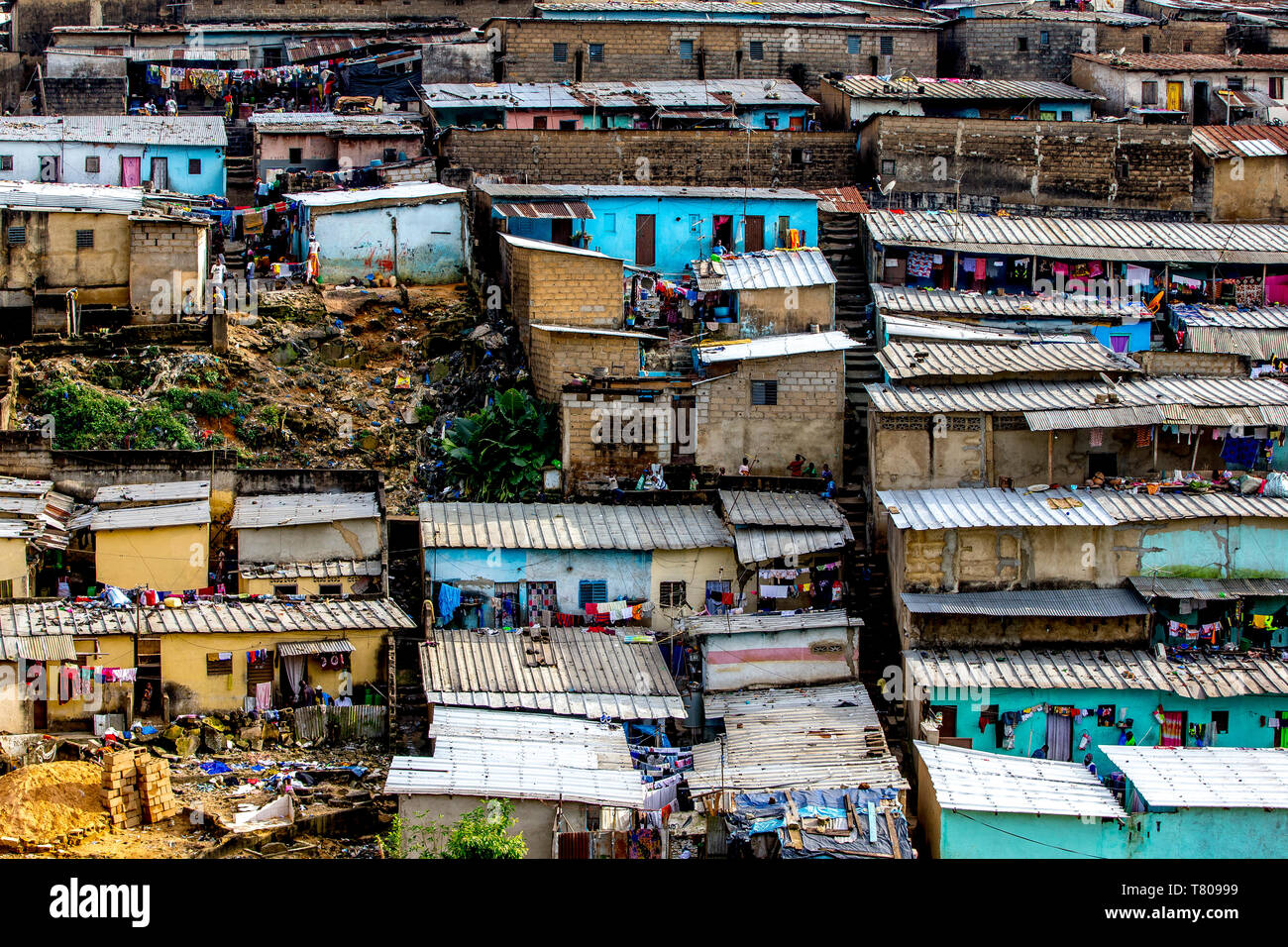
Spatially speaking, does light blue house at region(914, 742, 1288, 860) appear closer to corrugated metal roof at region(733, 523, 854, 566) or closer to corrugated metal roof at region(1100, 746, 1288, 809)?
corrugated metal roof at region(1100, 746, 1288, 809)

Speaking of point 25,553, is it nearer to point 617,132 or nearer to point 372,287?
point 372,287

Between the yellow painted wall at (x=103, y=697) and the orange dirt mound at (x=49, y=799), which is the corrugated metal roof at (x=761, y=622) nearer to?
the yellow painted wall at (x=103, y=697)

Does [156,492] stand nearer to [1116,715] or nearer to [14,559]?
[14,559]

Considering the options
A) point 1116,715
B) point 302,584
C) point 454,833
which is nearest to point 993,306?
point 1116,715

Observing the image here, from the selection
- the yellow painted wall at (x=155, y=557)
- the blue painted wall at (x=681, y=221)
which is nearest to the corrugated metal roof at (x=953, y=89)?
the blue painted wall at (x=681, y=221)

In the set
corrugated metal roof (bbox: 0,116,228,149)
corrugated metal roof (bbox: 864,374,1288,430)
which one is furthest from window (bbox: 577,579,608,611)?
corrugated metal roof (bbox: 0,116,228,149)

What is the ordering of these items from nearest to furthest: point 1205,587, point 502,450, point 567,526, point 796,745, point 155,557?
point 796,745 → point 155,557 → point 1205,587 → point 567,526 → point 502,450
